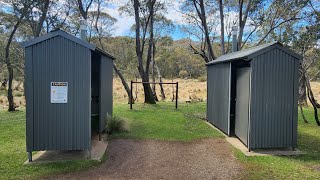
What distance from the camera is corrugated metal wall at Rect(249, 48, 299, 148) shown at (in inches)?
271

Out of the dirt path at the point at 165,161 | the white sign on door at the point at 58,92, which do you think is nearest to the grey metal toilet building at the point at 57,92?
the white sign on door at the point at 58,92

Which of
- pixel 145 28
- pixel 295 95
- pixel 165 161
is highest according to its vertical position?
pixel 145 28

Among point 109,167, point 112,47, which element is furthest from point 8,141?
point 112,47

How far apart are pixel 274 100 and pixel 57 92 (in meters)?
4.76

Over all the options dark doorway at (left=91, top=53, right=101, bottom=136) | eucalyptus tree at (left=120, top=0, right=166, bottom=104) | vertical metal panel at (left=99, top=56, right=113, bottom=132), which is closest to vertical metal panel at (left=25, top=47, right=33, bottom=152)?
vertical metal panel at (left=99, top=56, right=113, bottom=132)

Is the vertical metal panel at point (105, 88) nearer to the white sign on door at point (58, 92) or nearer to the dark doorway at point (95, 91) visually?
the dark doorway at point (95, 91)

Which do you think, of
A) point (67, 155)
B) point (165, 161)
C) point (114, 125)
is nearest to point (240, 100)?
point (165, 161)

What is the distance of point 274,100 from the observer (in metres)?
6.97

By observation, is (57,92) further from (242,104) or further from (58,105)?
(242,104)

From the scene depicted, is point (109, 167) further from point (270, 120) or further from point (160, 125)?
point (160, 125)

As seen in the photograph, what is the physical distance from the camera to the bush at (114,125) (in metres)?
8.73

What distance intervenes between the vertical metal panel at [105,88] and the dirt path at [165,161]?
891 millimetres

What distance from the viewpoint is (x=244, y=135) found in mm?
7449

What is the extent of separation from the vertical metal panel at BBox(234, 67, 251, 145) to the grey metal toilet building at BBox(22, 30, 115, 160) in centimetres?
369
